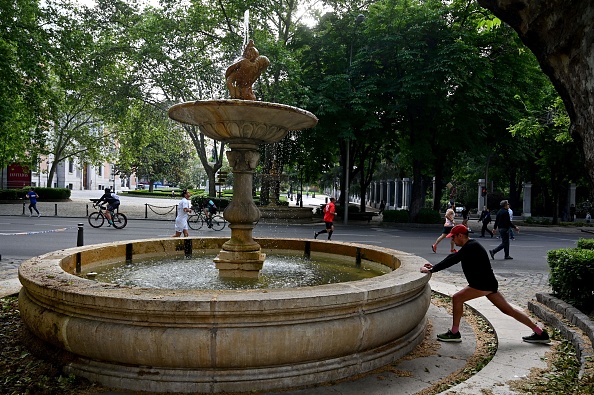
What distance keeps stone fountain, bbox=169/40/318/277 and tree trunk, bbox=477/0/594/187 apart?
3.51m

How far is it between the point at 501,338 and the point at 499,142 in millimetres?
23507

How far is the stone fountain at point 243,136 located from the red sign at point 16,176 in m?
50.0

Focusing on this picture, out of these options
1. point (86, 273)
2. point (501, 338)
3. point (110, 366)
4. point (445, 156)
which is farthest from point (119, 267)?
point (445, 156)

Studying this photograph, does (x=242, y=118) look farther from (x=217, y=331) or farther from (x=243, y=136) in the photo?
(x=217, y=331)

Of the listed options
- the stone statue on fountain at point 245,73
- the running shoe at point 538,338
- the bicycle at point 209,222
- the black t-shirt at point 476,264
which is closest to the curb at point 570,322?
the running shoe at point 538,338

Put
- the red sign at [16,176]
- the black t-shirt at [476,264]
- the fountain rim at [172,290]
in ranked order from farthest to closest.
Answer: the red sign at [16,176]
the black t-shirt at [476,264]
the fountain rim at [172,290]

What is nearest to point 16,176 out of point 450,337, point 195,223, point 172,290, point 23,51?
point 195,223

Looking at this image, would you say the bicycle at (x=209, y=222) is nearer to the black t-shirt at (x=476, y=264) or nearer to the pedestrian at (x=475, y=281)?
the pedestrian at (x=475, y=281)

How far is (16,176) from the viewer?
50.1 metres

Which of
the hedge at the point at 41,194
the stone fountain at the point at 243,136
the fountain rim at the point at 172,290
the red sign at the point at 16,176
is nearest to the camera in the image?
the fountain rim at the point at 172,290

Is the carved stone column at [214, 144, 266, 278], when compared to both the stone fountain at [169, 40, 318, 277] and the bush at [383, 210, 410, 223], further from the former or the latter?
the bush at [383, 210, 410, 223]

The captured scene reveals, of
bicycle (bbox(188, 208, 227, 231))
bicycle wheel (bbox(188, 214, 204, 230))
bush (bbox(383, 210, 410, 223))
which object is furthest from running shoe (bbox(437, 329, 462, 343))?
bush (bbox(383, 210, 410, 223))

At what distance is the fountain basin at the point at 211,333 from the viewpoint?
13.1 ft

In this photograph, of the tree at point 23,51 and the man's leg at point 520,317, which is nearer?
the man's leg at point 520,317
